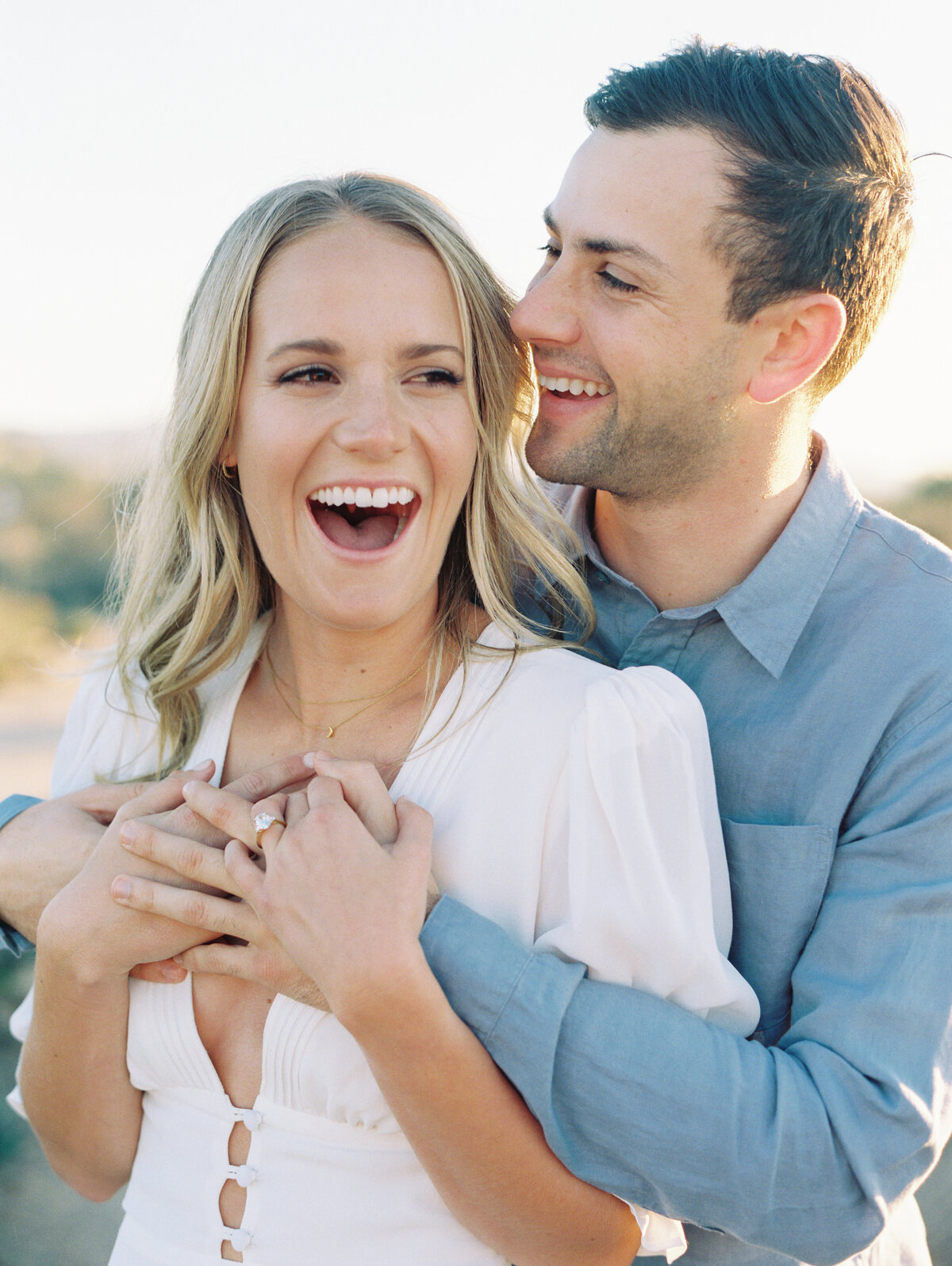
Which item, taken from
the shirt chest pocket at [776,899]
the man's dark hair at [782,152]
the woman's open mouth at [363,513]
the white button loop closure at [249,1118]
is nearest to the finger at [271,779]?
the woman's open mouth at [363,513]

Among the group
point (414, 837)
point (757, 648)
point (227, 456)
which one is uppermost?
point (227, 456)

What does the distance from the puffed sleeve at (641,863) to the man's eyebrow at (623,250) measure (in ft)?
3.00

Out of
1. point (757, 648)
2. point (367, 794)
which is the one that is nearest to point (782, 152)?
point (757, 648)

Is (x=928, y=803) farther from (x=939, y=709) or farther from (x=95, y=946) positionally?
(x=95, y=946)

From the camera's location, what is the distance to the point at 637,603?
238 centimetres

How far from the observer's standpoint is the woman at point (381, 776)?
1.77 meters

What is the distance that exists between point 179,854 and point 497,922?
527mm

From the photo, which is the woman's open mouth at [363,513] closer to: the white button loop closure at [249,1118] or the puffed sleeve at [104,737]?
the puffed sleeve at [104,737]

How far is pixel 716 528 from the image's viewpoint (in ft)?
7.75

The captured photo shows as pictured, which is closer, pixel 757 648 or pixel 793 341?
pixel 757 648

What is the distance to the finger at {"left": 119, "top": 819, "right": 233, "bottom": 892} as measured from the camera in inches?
72.5

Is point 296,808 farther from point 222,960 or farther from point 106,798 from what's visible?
point 106,798

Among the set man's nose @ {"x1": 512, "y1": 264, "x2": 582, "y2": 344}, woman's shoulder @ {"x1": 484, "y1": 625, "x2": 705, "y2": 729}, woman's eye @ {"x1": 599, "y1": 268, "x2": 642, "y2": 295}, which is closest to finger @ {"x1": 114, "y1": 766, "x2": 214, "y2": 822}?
woman's shoulder @ {"x1": 484, "y1": 625, "x2": 705, "y2": 729}

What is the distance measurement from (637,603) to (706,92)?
1.05 m
